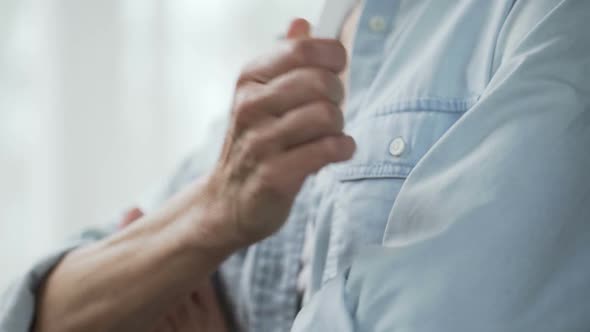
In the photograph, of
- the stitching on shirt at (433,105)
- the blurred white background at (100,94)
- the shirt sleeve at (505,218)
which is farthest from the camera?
the blurred white background at (100,94)

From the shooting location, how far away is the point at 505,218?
0.46 m

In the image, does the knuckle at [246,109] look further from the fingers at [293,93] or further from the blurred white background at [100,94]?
the blurred white background at [100,94]

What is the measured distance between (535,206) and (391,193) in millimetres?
130

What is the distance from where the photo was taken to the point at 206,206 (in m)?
0.63

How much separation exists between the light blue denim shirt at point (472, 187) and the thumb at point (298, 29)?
0.28ft

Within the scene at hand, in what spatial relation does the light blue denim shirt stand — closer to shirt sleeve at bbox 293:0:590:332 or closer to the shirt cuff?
shirt sleeve at bbox 293:0:590:332

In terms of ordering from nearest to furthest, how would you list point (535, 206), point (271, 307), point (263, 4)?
point (535, 206)
point (271, 307)
point (263, 4)

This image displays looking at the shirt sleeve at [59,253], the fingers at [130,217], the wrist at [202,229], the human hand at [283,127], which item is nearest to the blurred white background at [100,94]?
the shirt sleeve at [59,253]

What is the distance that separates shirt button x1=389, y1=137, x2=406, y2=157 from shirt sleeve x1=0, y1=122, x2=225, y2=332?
0.37 meters

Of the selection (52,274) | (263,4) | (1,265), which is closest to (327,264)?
(52,274)

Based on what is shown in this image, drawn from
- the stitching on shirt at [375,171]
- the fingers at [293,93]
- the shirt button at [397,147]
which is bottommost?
the stitching on shirt at [375,171]

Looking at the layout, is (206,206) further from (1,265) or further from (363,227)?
(1,265)

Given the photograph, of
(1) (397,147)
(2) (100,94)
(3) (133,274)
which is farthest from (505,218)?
(2) (100,94)

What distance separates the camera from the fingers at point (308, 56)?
531 mm
